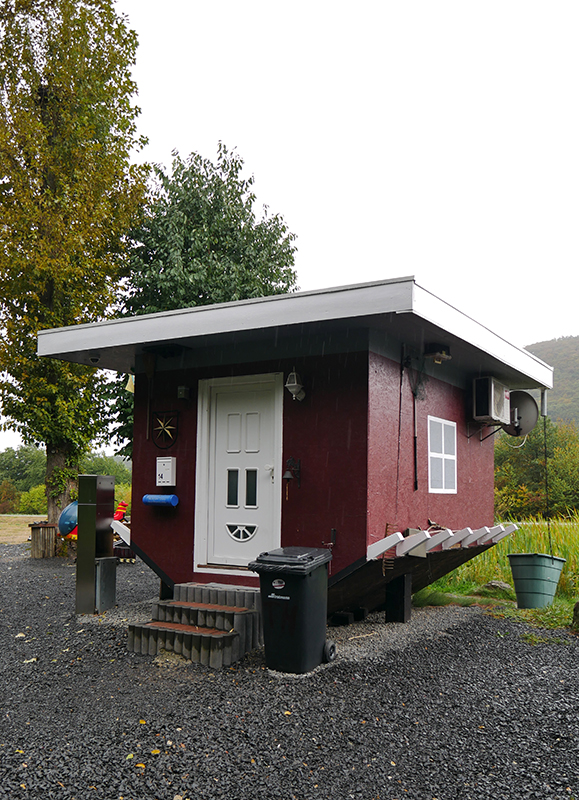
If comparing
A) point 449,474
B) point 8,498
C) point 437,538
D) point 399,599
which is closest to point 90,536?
point 399,599

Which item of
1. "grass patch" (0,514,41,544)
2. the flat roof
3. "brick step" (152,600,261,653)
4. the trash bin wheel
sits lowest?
"grass patch" (0,514,41,544)

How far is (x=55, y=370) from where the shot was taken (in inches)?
484

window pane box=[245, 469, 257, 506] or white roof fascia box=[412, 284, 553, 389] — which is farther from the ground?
white roof fascia box=[412, 284, 553, 389]

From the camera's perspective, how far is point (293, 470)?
598cm

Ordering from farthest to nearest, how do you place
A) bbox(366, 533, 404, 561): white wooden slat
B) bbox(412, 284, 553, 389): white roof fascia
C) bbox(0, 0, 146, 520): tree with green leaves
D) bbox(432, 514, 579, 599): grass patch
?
bbox(0, 0, 146, 520): tree with green leaves < bbox(432, 514, 579, 599): grass patch < bbox(366, 533, 404, 561): white wooden slat < bbox(412, 284, 553, 389): white roof fascia

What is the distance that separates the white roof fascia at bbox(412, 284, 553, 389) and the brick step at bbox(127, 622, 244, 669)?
2.98 meters

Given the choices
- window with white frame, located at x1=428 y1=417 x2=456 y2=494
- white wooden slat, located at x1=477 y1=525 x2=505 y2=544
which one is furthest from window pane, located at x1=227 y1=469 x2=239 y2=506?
white wooden slat, located at x1=477 y1=525 x2=505 y2=544

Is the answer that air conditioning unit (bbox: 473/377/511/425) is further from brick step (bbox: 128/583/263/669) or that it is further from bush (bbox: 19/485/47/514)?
bush (bbox: 19/485/47/514)

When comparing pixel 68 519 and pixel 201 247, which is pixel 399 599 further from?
pixel 201 247

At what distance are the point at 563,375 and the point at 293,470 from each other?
162 feet

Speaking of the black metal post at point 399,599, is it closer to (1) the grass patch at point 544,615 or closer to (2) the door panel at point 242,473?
(1) the grass patch at point 544,615

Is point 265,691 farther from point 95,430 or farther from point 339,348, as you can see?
point 95,430

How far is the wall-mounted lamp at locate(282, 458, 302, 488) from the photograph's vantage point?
5.95m

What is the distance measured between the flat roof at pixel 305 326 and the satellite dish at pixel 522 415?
0.91 meters
